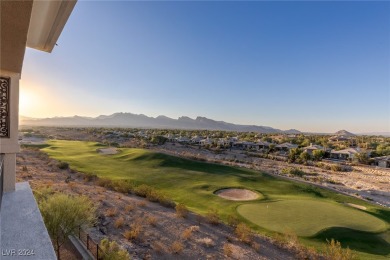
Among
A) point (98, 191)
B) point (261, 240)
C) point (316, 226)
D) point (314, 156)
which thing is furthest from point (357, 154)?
point (98, 191)

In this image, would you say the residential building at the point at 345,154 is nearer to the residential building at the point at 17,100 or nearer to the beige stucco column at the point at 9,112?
the residential building at the point at 17,100

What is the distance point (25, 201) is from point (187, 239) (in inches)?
284

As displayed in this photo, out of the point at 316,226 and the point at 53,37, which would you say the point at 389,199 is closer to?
the point at 316,226

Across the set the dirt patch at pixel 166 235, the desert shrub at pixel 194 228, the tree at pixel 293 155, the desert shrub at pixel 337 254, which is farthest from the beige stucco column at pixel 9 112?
the tree at pixel 293 155

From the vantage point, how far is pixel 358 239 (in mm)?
12328

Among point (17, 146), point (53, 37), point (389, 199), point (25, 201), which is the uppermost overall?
point (53, 37)

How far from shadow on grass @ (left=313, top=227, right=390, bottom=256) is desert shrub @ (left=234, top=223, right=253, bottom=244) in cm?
321

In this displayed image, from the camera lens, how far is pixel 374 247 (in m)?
11.7

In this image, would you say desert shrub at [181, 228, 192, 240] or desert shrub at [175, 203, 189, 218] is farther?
desert shrub at [175, 203, 189, 218]

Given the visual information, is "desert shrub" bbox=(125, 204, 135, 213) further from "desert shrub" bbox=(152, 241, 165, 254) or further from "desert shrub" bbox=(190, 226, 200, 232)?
"desert shrub" bbox=(190, 226, 200, 232)

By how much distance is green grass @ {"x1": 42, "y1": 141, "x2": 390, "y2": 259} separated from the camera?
42.4 ft

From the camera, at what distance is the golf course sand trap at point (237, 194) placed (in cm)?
1970

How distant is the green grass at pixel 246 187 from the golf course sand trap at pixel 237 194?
2.34 ft

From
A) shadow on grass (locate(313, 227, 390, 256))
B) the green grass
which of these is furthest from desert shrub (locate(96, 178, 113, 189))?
shadow on grass (locate(313, 227, 390, 256))
